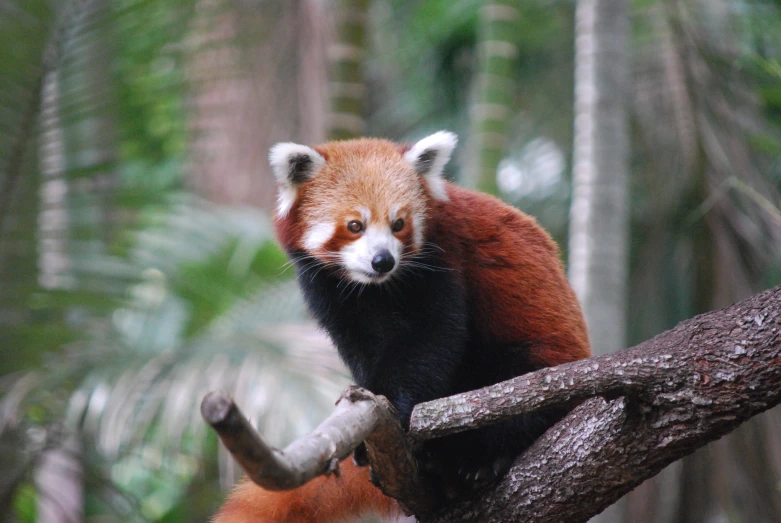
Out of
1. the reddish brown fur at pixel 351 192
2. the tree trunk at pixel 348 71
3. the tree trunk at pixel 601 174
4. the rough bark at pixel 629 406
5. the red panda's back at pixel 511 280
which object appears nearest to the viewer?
the rough bark at pixel 629 406

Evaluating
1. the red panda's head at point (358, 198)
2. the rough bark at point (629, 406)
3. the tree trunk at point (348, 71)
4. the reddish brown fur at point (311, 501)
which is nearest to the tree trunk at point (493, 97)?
the tree trunk at point (348, 71)

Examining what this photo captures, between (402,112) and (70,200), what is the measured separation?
8.67 metres

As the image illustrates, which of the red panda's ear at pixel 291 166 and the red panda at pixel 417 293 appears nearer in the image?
the red panda at pixel 417 293

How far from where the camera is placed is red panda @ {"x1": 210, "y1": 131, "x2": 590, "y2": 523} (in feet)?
9.79

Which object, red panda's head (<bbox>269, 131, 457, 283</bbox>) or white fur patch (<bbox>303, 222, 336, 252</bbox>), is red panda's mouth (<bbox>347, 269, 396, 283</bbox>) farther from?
white fur patch (<bbox>303, 222, 336, 252</bbox>)

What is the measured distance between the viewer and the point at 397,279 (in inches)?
129

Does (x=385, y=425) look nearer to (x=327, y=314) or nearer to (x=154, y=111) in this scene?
(x=327, y=314)

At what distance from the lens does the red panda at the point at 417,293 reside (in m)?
2.98

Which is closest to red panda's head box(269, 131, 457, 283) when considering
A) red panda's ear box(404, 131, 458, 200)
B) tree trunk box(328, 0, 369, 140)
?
red panda's ear box(404, 131, 458, 200)

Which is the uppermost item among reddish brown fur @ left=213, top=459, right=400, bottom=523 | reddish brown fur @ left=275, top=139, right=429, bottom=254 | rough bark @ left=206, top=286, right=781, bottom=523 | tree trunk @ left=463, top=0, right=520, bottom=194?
tree trunk @ left=463, top=0, right=520, bottom=194

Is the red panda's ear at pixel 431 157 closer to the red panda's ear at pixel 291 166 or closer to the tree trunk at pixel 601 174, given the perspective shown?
the red panda's ear at pixel 291 166

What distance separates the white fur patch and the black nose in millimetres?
346

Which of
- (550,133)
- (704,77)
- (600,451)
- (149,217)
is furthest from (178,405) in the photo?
(550,133)

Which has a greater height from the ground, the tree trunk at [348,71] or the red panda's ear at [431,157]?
the tree trunk at [348,71]
